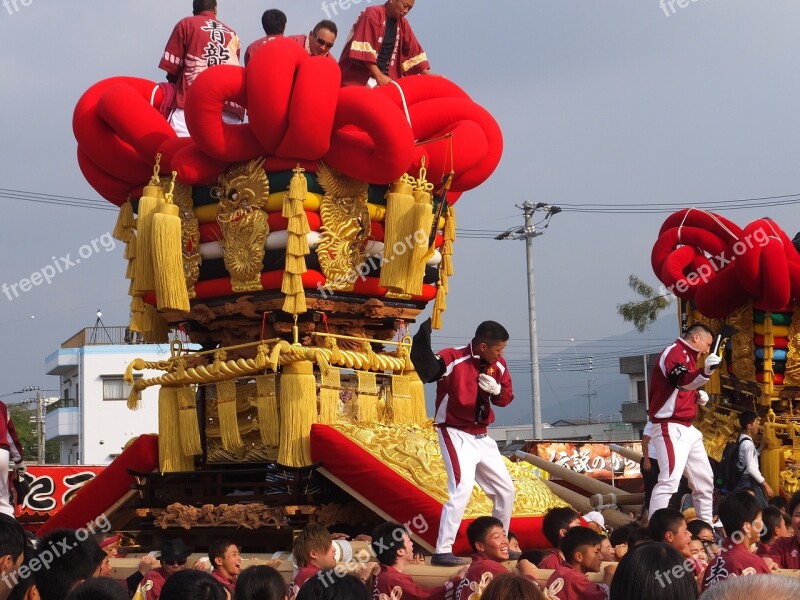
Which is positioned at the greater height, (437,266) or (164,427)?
(437,266)

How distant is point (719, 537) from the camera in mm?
8305

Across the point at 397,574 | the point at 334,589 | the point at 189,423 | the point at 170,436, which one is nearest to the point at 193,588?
the point at 334,589

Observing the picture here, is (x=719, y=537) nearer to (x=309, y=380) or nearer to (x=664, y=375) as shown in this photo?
(x=664, y=375)

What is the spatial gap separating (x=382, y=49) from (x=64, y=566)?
7.79 meters

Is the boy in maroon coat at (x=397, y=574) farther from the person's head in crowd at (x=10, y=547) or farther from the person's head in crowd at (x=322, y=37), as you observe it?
the person's head in crowd at (x=322, y=37)

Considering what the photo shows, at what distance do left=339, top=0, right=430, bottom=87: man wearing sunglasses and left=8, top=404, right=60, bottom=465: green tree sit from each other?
122 feet

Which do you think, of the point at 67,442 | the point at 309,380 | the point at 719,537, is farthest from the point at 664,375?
the point at 67,442

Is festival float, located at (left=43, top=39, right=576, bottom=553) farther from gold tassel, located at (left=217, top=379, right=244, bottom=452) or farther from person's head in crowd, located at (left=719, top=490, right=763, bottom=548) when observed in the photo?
person's head in crowd, located at (left=719, top=490, right=763, bottom=548)

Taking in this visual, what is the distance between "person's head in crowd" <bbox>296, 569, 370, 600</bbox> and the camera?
3.84m

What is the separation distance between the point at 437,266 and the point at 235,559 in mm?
4973

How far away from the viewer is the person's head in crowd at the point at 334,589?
12.6ft

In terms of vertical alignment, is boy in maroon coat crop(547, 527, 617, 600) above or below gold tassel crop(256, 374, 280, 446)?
below

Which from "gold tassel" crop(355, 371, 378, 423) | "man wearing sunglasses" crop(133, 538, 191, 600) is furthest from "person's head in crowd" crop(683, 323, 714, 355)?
"man wearing sunglasses" crop(133, 538, 191, 600)

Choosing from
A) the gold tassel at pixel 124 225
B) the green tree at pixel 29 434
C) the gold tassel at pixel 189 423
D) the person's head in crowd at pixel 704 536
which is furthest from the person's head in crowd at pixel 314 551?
the green tree at pixel 29 434
